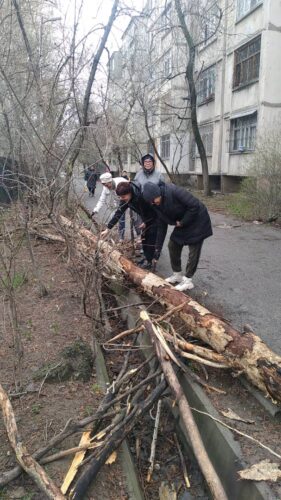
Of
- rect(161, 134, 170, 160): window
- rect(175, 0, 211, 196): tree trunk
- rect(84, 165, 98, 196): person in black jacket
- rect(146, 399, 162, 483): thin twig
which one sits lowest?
rect(146, 399, 162, 483): thin twig

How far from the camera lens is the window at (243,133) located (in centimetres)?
1680

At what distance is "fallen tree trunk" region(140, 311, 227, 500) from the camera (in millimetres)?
2298

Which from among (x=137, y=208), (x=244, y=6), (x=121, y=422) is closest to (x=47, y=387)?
(x=121, y=422)

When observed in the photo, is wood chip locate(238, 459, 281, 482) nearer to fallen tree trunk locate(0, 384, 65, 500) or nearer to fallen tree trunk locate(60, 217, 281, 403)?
fallen tree trunk locate(60, 217, 281, 403)

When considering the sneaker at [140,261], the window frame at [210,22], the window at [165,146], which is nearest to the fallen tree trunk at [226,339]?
the sneaker at [140,261]

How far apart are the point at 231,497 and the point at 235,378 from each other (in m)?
0.99

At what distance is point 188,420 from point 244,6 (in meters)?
18.7

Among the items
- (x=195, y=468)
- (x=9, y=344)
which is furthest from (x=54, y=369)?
(x=195, y=468)

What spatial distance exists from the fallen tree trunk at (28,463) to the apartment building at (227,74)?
12.1 m

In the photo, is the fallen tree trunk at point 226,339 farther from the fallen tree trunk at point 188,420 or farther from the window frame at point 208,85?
the window frame at point 208,85

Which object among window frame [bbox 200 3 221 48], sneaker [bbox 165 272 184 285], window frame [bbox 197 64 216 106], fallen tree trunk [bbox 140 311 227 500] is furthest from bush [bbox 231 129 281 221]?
window frame [bbox 197 64 216 106]

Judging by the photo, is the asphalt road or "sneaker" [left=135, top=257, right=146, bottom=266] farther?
"sneaker" [left=135, top=257, right=146, bottom=266]

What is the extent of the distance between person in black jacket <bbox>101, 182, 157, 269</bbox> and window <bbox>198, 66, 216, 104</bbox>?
17.0m

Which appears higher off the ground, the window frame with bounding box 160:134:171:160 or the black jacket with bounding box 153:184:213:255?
the window frame with bounding box 160:134:171:160
